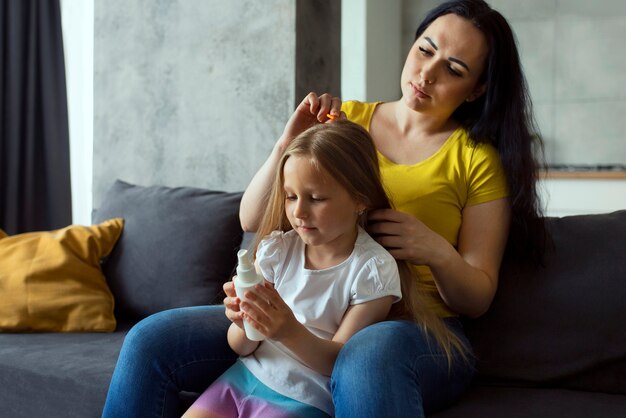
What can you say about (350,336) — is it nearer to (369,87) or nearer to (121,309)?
(121,309)

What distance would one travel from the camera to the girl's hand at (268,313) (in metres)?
1.37

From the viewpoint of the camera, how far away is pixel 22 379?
79.2 inches

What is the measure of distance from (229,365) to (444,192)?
0.61 meters

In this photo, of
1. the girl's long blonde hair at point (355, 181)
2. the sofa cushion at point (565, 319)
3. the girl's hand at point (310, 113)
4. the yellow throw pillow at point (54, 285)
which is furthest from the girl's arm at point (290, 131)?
the yellow throw pillow at point (54, 285)

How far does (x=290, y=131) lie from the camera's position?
Result: 1.80 m

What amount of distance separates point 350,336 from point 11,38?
2.87 metres

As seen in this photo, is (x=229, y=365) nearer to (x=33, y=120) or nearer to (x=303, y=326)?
(x=303, y=326)

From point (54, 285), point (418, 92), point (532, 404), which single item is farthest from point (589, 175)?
point (54, 285)

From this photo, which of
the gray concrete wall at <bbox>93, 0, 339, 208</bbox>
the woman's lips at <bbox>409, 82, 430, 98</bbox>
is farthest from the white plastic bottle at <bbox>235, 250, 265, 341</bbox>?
the gray concrete wall at <bbox>93, 0, 339, 208</bbox>

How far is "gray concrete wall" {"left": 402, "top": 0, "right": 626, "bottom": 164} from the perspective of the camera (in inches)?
175

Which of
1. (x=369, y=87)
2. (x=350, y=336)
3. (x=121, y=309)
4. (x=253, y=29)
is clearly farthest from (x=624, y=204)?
(x=350, y=336)

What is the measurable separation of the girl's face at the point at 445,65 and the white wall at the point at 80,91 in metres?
3.07

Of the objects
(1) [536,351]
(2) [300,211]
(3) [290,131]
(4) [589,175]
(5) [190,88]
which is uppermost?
(5) [190,88]

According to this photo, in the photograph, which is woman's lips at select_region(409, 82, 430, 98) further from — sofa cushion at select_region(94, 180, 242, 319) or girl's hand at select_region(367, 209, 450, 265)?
sofa cushion at select_region(94, 180, 242, 319)
